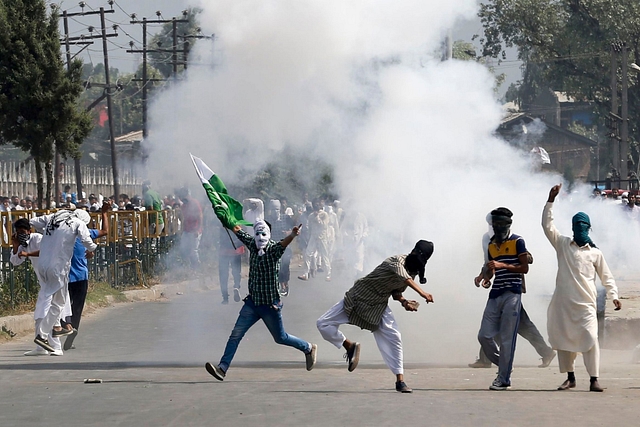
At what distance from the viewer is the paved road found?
7.83 m

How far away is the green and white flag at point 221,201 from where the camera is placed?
11141mm

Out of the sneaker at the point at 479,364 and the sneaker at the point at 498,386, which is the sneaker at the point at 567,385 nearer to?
the sneaker at the point at 498,386

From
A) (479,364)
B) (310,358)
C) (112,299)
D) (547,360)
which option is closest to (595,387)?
(547,360)

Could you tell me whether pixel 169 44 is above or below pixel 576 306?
above

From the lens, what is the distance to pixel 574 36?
1886 inches

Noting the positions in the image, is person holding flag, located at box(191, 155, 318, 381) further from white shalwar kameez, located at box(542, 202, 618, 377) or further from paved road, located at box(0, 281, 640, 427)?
white shalwar kameez, located at box(542, 202, 618, 377)

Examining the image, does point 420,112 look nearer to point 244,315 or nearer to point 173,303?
point 173,303

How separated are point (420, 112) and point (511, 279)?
9.71 meters

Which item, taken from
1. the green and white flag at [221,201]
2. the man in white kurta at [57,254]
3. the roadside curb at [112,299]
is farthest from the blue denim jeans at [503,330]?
the roadside curb at [112,299]

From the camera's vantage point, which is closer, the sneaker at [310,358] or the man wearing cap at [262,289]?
the man wearing cap at [262,289]

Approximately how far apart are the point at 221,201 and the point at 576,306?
3956 mm

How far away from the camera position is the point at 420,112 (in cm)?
1891

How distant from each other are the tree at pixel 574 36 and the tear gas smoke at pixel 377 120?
87.9 feet

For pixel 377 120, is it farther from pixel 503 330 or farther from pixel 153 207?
pixel 503 330
